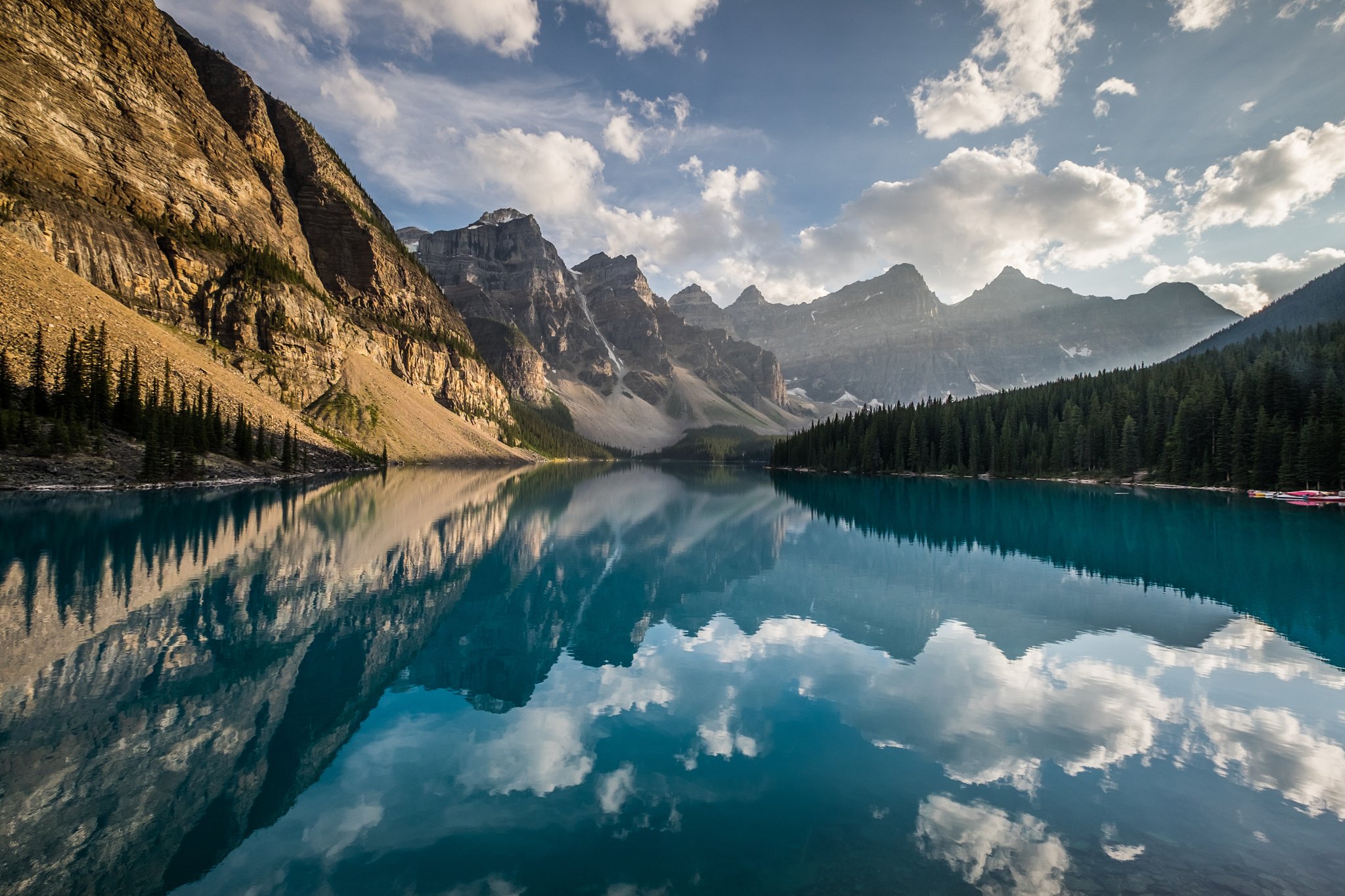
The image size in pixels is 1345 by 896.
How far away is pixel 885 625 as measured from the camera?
745 inches

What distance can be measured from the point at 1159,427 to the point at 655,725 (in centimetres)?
10423

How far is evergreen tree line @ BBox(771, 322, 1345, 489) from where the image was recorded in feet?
218

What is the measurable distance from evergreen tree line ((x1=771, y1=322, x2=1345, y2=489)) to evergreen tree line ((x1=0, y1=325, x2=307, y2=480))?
112m

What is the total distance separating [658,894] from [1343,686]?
17.1m

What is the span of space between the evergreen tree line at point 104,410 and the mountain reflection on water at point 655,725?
31441mm

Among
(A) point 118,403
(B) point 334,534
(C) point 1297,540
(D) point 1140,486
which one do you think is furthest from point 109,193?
(D) point 1140,486

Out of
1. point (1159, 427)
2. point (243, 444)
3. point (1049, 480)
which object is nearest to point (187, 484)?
point (243, 444)

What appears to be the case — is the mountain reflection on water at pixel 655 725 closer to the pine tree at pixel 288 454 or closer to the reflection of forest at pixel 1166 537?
the reflection of forest at pixel 1166 537

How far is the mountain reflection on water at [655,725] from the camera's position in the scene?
23.5ft

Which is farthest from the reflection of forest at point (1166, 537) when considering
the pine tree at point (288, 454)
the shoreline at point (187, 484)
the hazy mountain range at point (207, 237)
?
the hazy mountain range at point (207, 237)

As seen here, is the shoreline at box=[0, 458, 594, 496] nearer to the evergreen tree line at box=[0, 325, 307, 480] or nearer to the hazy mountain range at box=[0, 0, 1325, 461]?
the evergreen tree line at box=[0, 325, 307, 480]

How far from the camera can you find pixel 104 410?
55031mm

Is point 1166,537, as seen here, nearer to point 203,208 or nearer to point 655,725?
point 655,725

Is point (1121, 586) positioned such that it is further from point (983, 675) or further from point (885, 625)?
point (983, 675)
